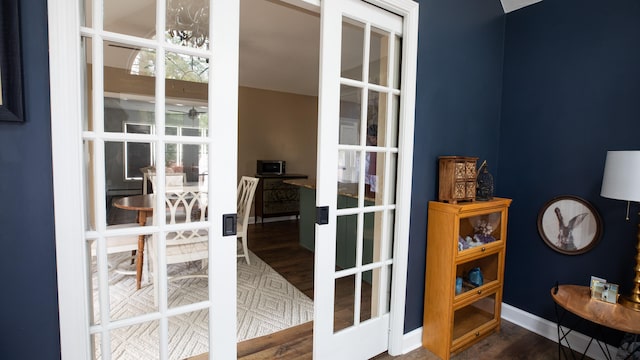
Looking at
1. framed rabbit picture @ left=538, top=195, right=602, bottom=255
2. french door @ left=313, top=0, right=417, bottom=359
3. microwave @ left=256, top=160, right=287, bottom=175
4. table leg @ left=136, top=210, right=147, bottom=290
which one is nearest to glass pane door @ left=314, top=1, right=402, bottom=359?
french door @ left=313, top=0, right=417, bottom=359

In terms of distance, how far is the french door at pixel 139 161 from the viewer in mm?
1202

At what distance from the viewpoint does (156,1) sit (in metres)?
1.35

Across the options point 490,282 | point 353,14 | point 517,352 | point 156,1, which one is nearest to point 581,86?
point 490,282

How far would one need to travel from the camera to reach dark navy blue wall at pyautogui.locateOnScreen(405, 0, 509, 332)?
7.06 ft

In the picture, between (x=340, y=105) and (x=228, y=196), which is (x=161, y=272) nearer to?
(x=228, y=196)

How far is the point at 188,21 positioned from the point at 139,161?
73 centimetres

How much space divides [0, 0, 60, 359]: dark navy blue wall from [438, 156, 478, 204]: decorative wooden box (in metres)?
2.12

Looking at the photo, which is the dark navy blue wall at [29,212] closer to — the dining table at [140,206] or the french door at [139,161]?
the french door at [139,161]

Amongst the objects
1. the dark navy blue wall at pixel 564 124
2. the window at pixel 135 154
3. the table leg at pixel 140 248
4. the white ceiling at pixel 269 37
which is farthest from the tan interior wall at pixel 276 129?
the window at pixel 135 154

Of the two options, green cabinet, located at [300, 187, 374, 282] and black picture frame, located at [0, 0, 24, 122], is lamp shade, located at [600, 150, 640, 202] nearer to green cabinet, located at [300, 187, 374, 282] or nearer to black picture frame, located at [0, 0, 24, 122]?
green cabinet, located at [300, 187, 374, 282]

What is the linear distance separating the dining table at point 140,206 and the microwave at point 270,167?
14.8 feet

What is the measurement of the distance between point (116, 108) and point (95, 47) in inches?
9.6

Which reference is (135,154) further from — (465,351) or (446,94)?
(465,351)

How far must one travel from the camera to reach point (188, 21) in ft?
5.01
